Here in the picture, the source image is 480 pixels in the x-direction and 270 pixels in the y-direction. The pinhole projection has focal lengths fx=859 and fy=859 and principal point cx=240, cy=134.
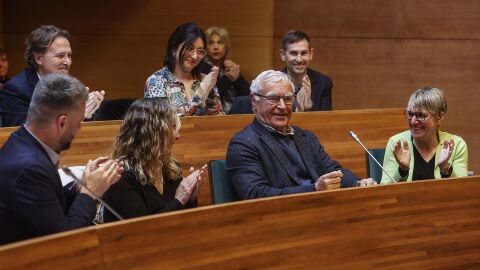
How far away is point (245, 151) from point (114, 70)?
3.08 metres

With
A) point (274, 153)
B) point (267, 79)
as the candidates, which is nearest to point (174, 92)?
point (267, 79)

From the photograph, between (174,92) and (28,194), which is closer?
(28,194)

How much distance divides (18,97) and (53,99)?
1.30 m

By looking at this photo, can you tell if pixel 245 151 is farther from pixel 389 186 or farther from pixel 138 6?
pixel 138 6

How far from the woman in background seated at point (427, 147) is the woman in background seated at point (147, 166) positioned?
0.88 m

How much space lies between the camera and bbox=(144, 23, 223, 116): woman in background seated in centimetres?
373

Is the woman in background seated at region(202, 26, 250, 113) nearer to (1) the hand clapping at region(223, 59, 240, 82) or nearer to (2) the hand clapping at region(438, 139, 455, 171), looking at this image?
(1) the hand clapping at region(223, 59, 240, 82)

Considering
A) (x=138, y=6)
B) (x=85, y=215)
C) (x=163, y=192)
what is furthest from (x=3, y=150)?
(x=138, y=6)

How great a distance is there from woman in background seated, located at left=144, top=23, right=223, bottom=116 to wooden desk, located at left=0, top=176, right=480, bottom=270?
4.68 ft

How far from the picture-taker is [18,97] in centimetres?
333

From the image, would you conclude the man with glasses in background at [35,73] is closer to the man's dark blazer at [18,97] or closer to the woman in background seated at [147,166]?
the man's dark blazer at [18,97]

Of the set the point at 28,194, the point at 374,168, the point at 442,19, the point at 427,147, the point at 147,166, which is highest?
the point at 442,19

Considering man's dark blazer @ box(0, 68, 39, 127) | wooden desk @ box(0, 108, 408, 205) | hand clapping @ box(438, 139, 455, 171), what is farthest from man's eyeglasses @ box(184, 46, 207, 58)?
hand clapping @ box(438, 139, 455, 171)

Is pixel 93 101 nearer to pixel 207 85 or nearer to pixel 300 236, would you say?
pixel 207 85
